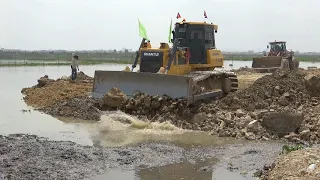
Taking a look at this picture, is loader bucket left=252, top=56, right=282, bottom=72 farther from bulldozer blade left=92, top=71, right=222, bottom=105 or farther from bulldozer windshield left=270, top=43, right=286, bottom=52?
bulldozer blade left=92, top=71, right=222, bottom=105

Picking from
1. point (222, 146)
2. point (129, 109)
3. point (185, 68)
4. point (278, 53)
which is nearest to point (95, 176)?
point (222, 146)

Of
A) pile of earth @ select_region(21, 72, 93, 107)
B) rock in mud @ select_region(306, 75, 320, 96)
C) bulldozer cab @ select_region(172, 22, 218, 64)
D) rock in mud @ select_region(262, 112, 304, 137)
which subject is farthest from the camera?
pile of earth @ select_region(21, 72, 93, 107)

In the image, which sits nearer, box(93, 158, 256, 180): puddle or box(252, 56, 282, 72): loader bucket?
box(93, 158, 256, 180): puddle

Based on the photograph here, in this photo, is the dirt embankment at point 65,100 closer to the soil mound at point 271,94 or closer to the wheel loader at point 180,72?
the wheel loader at point 180,72

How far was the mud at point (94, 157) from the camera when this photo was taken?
23.5 feet

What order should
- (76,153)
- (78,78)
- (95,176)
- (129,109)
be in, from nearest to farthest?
(95,176)
(76,153)
(129,109)
(78,78)

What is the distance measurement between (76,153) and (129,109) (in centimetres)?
449

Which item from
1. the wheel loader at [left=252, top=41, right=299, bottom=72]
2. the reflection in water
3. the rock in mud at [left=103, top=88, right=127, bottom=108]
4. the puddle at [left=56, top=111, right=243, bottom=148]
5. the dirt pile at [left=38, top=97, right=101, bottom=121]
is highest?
the wheel loader at [left=252, top=41, right=299, bottom=72]

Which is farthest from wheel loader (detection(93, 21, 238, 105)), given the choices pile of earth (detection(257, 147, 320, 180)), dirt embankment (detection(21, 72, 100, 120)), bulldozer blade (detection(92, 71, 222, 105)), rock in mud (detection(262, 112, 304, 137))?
pile of earth (detection(257, 147, 320, 180))

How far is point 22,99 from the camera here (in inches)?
679

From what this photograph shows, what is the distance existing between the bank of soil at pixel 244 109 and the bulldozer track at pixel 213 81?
0.64m

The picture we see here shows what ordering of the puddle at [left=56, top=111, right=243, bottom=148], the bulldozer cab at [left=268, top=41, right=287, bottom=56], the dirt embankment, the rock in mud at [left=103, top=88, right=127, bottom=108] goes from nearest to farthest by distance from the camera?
the puddle at [left=56, top=111, right=243, bottom=148] < the rock in mud at [left=103, top=88, right=127, bottom=108] < the dirt embankment < the bulldozer cab at [left=268, top=41, right=287, bottom=56]

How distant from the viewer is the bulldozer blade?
12.2 meters

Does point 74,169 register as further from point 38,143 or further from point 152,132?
point 152,132
